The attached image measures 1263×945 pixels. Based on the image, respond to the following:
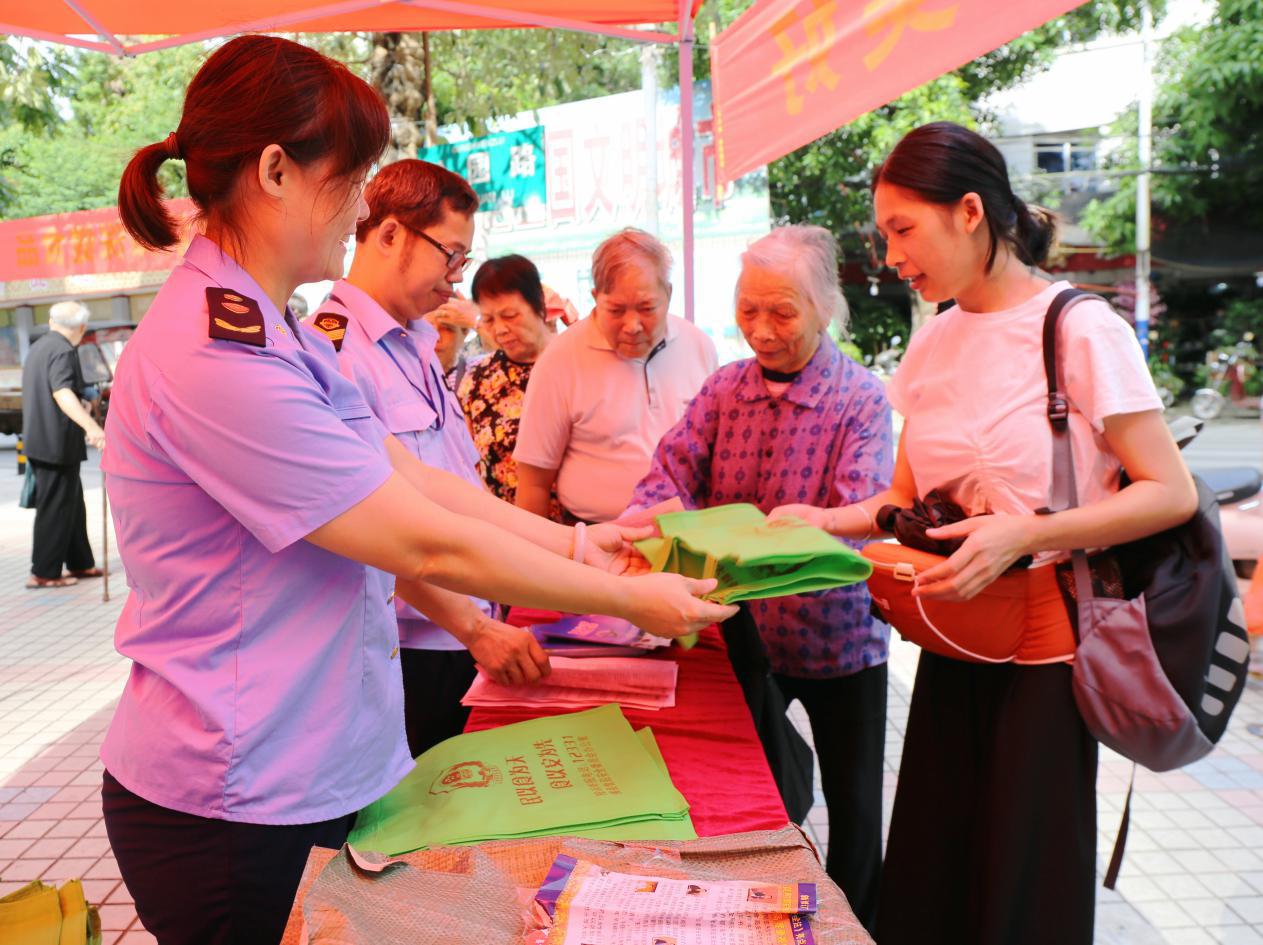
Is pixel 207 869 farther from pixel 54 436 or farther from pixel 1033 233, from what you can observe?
pixel 54 436

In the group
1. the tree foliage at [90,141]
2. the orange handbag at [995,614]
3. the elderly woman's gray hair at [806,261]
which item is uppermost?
the tree foliage at [90,141]

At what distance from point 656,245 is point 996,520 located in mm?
1609

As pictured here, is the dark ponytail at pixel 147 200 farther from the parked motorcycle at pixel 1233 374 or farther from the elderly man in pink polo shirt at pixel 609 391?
the parked motorcycle at pixel 1233 374

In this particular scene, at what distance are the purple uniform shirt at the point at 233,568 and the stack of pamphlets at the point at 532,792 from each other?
0.39 ft

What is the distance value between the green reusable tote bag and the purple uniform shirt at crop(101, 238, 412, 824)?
0.56m

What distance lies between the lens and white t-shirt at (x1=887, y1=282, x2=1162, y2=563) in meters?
1.66

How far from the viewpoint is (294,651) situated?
1140mm

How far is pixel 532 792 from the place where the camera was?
4.43 feet

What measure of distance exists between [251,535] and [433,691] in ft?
3.03

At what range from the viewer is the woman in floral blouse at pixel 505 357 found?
12.2 feet

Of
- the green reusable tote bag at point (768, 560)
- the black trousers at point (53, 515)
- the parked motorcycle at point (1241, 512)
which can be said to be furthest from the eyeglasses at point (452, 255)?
the black trousers at point (53, 515)

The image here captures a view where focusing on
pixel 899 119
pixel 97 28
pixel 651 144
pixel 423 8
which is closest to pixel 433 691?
pixel 423 8

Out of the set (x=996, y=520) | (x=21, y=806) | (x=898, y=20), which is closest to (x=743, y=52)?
(x=898, y=20)

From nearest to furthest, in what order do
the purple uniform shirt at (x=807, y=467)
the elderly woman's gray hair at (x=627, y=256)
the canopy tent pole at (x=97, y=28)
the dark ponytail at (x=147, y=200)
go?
the dark ponytail at (x=147, y=200) < the purple uniform shirt at (x=807, y=467) < the elderly woman's gray hair at (x=627, y=256) < the canopy tent pole at (x=97, y=28)
